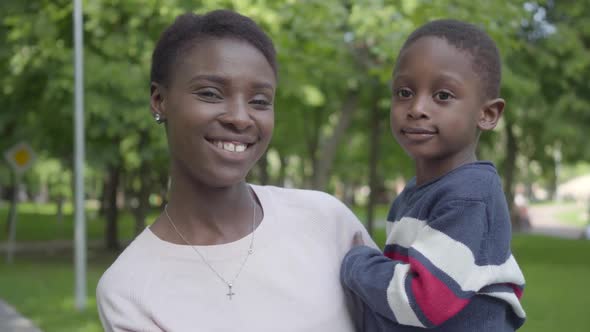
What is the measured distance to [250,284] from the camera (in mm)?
2186

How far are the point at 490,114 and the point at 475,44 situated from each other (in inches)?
8.5

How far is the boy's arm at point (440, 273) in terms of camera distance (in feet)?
6.97

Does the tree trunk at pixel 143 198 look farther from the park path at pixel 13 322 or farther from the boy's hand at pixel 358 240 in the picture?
the boy's hand at pixel 358 240

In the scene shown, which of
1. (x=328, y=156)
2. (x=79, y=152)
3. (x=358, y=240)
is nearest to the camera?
(x=358, y=240)

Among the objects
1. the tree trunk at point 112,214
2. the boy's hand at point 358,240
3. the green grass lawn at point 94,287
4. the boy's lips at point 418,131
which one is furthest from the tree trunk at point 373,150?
the boy's lips at point 418,131

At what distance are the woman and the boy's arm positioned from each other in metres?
0.15

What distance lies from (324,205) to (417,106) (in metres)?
0.44

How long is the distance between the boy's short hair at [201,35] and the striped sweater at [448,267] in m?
0.59

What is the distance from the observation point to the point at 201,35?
84.9 inches

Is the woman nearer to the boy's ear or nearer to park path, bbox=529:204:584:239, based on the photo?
the boy's ear

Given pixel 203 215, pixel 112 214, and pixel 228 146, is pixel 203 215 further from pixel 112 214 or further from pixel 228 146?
pixel 112 214

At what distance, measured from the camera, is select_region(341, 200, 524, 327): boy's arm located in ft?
6.97

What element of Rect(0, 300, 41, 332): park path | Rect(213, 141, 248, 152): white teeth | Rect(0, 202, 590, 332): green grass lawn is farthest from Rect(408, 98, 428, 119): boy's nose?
Rect(0, 300, 41, 332): park path

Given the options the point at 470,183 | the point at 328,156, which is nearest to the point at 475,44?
the point at 470,183
